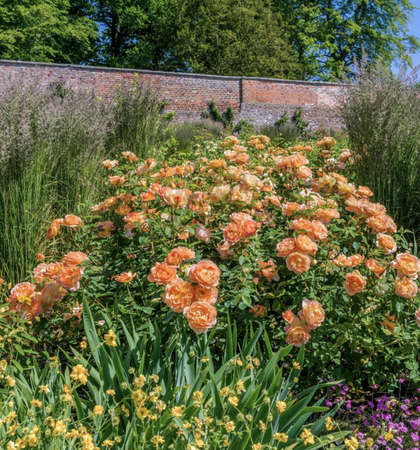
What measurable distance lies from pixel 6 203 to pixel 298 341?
2047mm

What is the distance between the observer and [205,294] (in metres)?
1.70

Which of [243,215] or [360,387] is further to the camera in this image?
[360,387]

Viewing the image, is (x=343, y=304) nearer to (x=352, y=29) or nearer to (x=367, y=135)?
(x=367, y=135)

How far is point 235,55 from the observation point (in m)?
22.0

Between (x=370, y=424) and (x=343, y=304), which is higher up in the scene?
(x=343, y=304)

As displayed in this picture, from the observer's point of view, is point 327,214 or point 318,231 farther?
point 327,214

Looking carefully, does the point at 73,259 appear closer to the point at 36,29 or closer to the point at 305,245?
the point at 305,245

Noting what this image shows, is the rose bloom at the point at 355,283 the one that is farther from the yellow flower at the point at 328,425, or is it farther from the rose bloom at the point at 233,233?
the yellow flower at the point at 328,425

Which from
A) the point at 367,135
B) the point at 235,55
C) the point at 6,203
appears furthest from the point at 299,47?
the point at 6,203

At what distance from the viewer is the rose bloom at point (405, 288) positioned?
74.1 inches

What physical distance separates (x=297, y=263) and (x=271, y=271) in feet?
0.52

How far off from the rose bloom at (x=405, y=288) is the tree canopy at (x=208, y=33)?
20504 millimetres

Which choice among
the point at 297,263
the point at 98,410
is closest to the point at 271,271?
the point at 297,263

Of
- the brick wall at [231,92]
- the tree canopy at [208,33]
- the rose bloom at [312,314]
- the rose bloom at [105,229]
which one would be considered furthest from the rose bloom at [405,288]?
the tree canopy at [208,33]
